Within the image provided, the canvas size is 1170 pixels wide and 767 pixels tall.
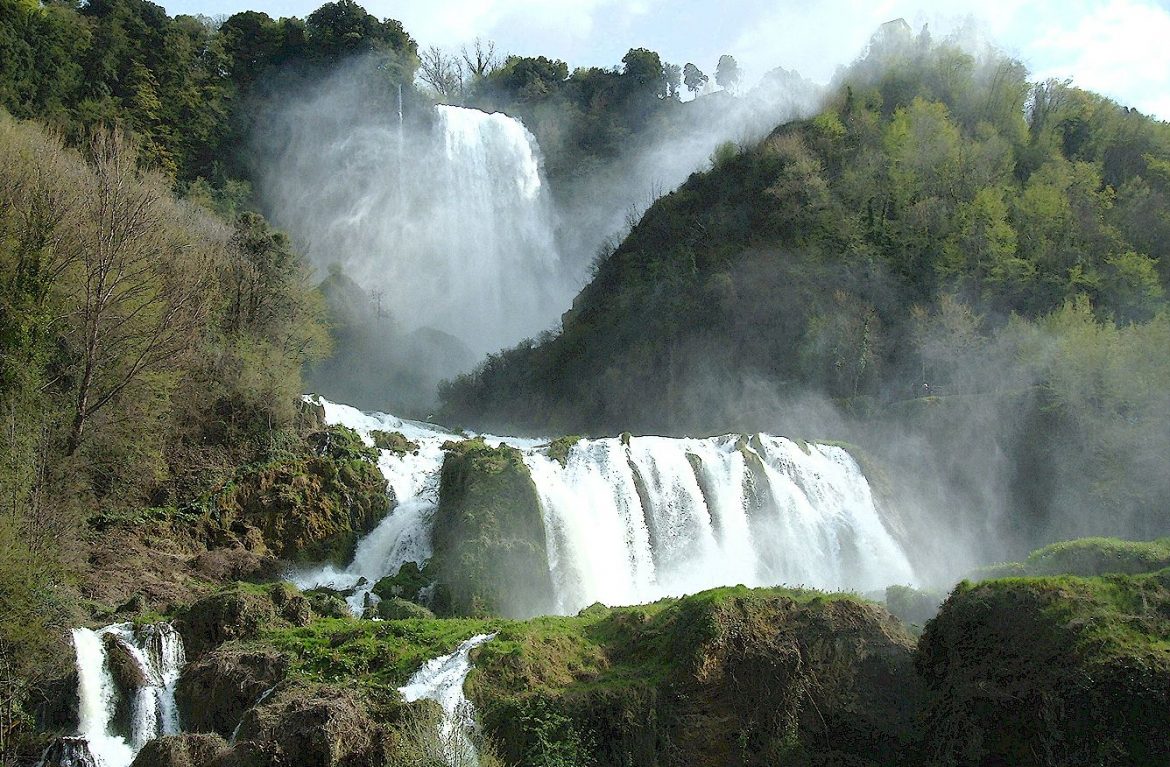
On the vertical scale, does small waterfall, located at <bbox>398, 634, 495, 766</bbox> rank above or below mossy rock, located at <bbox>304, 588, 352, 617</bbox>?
below

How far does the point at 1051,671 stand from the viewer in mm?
15523

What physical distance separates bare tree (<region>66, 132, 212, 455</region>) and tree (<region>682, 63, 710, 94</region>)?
A: 2696 inches

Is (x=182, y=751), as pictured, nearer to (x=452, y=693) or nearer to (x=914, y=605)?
(x=452, y=693)

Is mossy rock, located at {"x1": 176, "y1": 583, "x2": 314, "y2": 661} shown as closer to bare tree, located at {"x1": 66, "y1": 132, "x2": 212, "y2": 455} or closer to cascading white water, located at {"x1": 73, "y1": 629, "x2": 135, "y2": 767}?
cascading white water, located at {"x1": 73, "y1": 629, "x2": 135, "y2": 767}

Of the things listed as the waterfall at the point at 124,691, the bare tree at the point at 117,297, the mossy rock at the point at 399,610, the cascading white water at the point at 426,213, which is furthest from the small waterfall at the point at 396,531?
the cascading white water at the point at 426,213

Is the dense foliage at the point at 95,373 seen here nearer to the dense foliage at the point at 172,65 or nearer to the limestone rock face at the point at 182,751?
the limestone rock face at the point at 182,751

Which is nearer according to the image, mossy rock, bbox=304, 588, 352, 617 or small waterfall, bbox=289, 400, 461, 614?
mossy rock, bbox=304, 588, 352, 617

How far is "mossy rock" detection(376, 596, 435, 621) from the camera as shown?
23.1 metres

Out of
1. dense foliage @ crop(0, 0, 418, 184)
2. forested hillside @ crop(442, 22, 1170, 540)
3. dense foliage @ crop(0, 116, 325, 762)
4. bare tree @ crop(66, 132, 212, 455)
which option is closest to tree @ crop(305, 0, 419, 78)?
dense foliage @ crop(0, 0, 418, 184)

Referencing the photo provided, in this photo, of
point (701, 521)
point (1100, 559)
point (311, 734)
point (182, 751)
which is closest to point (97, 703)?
point (182, 751)

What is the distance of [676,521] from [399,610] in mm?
10449

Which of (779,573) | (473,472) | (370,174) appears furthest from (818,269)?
(370,174)

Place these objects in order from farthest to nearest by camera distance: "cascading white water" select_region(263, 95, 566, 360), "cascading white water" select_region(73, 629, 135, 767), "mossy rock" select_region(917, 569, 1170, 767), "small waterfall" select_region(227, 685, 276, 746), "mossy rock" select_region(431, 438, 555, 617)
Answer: "cascading white water" select_region(263, 95, 566, 360), "mossy rock" select_region(431, 438, 555, 617), "cascading white water" select_region(73, 629, 135, 767), "small waterfall" select_region(227, 685, 276, 746), "mossy rock" select_region(917, 569, 1170, 767)

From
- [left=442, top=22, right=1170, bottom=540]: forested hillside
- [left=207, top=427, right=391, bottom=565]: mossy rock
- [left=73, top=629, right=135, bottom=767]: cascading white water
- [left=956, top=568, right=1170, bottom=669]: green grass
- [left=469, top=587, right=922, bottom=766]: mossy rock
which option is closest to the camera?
[left=956, top=568, right=1170, bottom=669]: green grass
